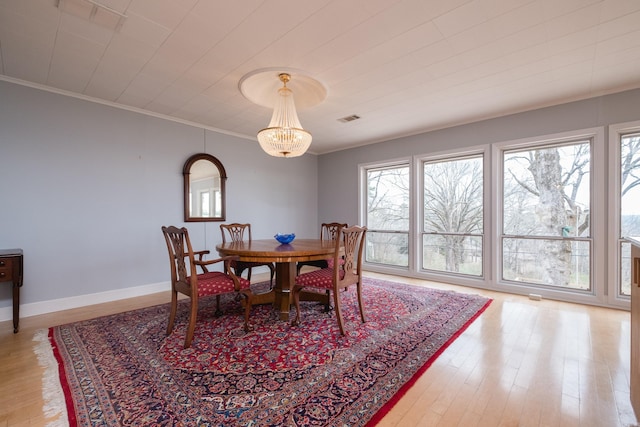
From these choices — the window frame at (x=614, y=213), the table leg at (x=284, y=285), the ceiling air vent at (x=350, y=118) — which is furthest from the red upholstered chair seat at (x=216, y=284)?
the window frame at (x=614, y=213)

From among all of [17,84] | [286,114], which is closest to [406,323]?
[286,114]

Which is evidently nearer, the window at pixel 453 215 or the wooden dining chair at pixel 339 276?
the wooden dining chair at pixel 339 276

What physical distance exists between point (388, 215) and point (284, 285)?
2915 mm

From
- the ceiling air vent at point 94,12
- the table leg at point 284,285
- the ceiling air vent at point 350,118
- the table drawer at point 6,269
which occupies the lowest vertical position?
the table leg at point 284,285

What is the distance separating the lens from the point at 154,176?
388cm

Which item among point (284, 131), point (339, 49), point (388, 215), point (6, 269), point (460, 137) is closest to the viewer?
point (339, 49)

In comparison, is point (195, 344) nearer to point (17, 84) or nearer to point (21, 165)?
point (21, 165)

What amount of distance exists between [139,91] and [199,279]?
90.3 inches

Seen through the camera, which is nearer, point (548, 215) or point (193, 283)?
point (193, 283)

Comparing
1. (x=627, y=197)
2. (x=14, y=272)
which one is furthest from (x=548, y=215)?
(x=14, y=272)

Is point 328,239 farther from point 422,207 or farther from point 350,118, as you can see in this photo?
point 422,207

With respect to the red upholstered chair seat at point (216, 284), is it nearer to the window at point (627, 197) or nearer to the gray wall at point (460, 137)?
the gray wall at point (460, 137)

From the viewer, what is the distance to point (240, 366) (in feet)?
6.40

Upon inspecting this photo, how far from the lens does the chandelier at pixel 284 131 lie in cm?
274
